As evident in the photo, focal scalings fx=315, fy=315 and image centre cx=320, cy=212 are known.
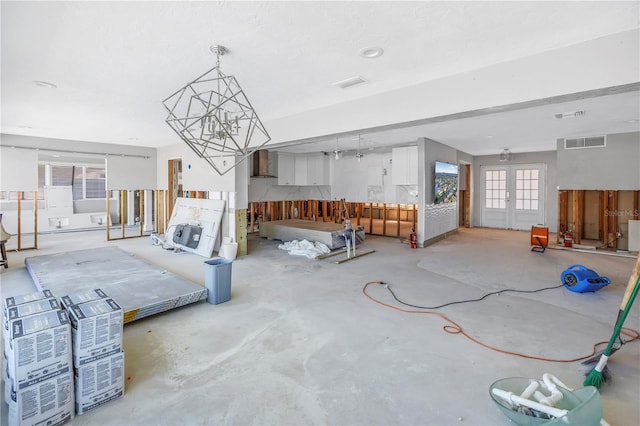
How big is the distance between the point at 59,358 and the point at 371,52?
331 centimetres

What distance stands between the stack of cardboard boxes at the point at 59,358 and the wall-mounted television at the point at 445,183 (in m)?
7.11

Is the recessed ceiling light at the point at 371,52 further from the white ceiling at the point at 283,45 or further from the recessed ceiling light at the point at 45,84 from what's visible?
the recessed ceiling light at the point at 45,84

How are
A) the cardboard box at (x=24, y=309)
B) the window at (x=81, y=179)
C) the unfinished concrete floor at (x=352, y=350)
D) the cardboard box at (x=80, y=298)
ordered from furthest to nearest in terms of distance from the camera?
the window at (x=81, y=179) → the cardboard box at (x=80, y=298) → the unfinished concrete floor at (x=352, y=350) → the cardboard box at (x=24, y=309)

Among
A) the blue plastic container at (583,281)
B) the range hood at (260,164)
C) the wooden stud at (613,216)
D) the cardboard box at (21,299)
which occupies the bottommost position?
the blue plastic container at (583,281)

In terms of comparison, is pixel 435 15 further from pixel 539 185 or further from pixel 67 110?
pixel 539 185

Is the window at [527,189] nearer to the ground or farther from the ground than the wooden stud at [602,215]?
farther from the ground

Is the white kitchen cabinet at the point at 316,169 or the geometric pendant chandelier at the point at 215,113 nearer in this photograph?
the geometric pendant chandelier at the point at 215,113

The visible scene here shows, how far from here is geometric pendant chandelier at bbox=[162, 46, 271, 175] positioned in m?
2.23

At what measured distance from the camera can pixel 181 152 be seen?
8.18m

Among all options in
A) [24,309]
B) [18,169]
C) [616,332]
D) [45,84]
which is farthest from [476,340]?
[18,169]

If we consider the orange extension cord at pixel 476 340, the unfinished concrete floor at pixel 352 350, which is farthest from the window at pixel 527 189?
the orange extension cord at pixel 476 340

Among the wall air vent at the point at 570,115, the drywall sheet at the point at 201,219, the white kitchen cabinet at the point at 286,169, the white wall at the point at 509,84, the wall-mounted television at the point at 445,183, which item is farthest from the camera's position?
the white kitchen cabinet at the point at 286,169

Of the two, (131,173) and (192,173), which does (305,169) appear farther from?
(131,173)

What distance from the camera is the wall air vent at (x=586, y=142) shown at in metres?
6.92
